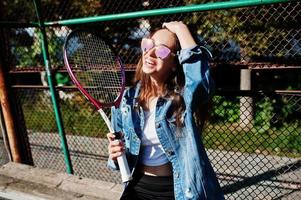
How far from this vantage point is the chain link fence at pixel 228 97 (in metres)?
3.51

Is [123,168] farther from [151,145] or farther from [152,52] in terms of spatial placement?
[152,52]

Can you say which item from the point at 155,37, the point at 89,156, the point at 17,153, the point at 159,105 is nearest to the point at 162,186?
the point at 159,105

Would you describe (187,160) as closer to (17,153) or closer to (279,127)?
(17,153)

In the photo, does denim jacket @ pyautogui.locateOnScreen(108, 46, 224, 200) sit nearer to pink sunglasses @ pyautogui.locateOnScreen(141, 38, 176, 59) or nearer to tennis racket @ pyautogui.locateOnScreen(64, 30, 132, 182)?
pink sunglasses @ pyautogui.locateOnScreen(141, 38, 176, 59)

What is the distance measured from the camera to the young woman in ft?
6.64

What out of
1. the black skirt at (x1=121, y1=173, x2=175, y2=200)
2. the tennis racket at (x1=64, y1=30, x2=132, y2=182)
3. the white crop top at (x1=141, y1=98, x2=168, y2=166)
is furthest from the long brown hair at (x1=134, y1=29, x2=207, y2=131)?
the black skirt at (x1=121, y1=173, x2=175, y2=200)

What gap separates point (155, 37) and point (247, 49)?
1734 mm

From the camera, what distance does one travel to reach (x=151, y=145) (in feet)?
7.20

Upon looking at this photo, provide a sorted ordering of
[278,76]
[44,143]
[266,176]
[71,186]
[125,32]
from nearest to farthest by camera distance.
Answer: [71,186], [266,176], [125,32], [278,76], [44,143]

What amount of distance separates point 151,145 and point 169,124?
0.58 feet

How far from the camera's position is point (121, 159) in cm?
210

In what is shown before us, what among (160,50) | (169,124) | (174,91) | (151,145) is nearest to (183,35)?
(160,50)

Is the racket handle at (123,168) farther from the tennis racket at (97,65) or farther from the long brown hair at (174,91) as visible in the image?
the tennis racket at (97,65)

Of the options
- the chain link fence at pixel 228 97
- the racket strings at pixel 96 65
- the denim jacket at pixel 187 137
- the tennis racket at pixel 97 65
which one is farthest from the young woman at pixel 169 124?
the chain link fence at pixel 228 97
